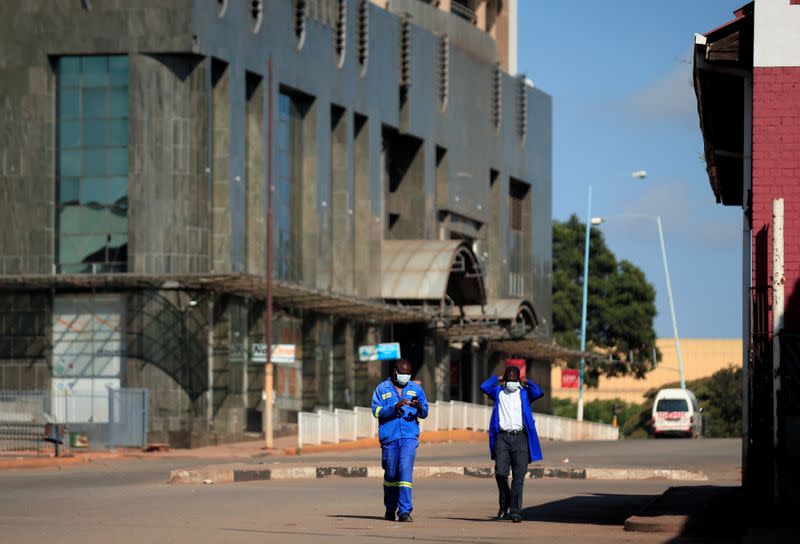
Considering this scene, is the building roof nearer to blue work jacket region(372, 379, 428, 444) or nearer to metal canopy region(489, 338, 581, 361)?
blue work jacket region(372, 379, 428, 444)

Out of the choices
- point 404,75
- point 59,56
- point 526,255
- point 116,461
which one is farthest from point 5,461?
point 526,255

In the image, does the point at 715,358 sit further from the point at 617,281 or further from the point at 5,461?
the point at 5,461

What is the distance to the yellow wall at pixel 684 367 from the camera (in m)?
122

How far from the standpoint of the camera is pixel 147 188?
48.0 meters

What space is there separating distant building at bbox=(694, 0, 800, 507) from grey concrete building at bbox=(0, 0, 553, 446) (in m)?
28.6

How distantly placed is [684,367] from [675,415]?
60255mm

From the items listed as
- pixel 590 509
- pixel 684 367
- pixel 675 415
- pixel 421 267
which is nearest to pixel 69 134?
pixel 421 267

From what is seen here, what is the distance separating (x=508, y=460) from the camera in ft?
60.1

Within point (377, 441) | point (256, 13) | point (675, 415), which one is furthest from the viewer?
point (675, 415)

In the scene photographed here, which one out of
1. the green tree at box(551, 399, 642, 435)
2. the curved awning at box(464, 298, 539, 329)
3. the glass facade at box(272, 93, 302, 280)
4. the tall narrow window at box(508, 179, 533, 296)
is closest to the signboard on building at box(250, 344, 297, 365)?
the glass facade at box(272, 93, 302, 280)

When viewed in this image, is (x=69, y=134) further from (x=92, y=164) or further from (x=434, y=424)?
(x=434, y=424)

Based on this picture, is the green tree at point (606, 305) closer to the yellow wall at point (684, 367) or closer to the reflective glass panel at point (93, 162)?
the yellow wall at point (684, 367)

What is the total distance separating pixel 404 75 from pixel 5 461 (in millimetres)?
32538

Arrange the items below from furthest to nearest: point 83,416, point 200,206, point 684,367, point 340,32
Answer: point 684,367, point 340,32, point 200,206, point 83,416
